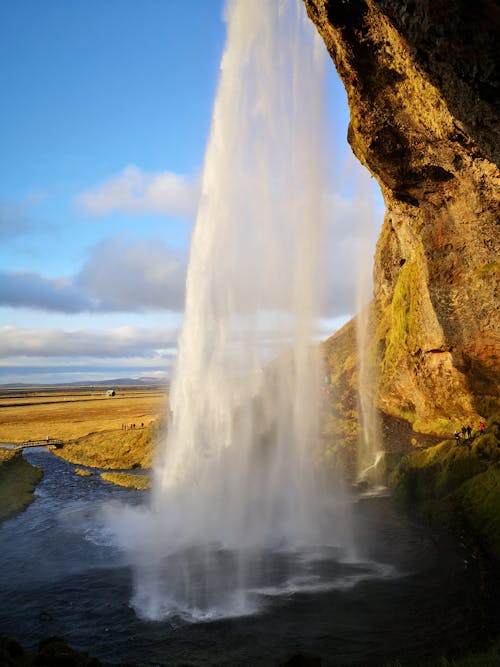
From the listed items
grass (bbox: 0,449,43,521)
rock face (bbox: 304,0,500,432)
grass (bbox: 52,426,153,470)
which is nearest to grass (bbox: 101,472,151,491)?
grass (bbox: 52,426,153,470)

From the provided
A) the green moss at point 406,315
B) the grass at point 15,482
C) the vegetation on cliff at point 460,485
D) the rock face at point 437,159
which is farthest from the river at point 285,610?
the green moss at point 406,315

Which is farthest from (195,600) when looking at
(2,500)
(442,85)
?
(2,500)

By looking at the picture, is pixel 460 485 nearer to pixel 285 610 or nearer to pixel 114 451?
pixel 285 610

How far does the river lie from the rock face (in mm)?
12630

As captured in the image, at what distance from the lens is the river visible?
41.9 ft

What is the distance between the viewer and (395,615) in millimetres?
14234

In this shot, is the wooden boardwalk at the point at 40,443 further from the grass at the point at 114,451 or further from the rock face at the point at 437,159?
the rock face at the point at 437,159

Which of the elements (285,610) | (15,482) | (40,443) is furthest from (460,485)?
(40,443)

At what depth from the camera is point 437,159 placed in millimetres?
25141

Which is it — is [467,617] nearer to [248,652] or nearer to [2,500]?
[248,652]

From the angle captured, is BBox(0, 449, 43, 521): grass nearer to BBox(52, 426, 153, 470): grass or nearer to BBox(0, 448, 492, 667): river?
BBox(52, 426, 153, 470): grass

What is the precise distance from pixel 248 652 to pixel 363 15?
25.8 metres

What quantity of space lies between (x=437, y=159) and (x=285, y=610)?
78.8 ft

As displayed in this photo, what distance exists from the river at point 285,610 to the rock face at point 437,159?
12.6 m
